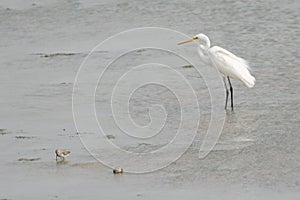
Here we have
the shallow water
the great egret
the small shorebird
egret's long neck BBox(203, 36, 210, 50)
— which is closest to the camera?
the shallow water

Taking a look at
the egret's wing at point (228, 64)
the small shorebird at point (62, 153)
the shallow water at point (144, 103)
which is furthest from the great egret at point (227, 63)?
the small shorebird at point (62, 153)

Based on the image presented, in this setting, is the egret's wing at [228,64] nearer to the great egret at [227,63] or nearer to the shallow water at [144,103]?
the great egret at [227,63]

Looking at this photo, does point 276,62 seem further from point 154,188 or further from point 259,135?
point 154,188

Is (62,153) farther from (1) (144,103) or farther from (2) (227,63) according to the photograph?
(2) (227,63)

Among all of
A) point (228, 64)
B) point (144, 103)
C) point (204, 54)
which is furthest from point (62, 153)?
point (204, 54)

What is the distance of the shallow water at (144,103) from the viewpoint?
8656 mm

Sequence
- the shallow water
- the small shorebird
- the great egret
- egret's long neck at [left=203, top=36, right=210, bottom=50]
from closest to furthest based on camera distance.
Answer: the shallow water < the small shorebird < the great egret < egret's long neck at [left=203, top=36, right=210, bottom=50]

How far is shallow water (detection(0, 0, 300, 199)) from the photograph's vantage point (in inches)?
341

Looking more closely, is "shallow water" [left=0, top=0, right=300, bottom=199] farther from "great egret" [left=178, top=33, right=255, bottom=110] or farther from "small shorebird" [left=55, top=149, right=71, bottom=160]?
"great egret" [left=178, top=33, right=255, bottom=110]

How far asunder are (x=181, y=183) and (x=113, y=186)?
0.66 meters

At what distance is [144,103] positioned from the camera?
41.3 ft

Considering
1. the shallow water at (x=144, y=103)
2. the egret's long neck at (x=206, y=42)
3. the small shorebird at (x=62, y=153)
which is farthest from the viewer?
the egret's long neck at (x=206, y=42)

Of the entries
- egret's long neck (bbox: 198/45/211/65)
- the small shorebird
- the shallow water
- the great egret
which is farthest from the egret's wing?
the small shorebird

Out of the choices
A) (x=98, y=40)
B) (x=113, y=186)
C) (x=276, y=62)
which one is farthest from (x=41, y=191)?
(x=98, y=40)
